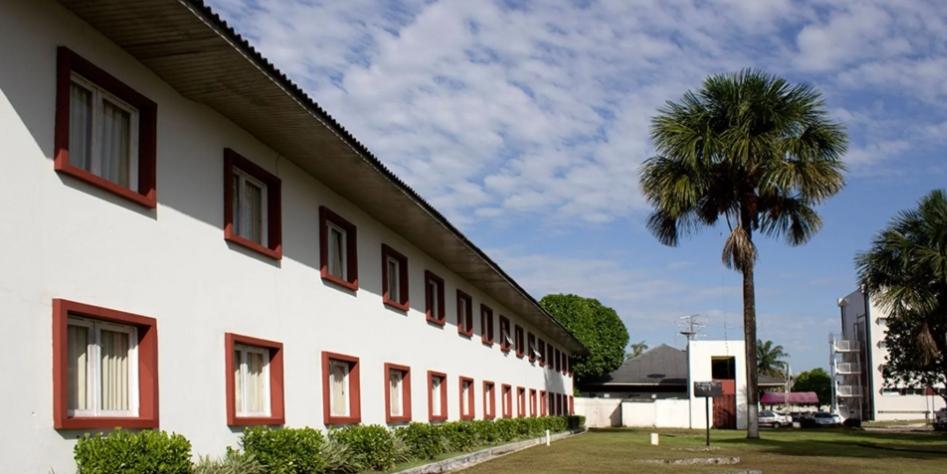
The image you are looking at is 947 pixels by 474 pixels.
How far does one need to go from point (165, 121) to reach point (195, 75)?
0.70 m

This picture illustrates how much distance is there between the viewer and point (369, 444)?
1734 cm

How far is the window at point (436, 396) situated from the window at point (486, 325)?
19.9 feet

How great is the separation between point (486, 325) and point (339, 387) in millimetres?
15501

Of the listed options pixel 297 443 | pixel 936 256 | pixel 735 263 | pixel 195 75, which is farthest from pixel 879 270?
pixel 195 75

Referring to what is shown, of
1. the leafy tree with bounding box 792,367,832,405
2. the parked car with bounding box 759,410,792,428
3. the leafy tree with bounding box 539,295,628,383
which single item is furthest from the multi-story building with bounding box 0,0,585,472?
the leafy tree with bounding box 792,367,832,405

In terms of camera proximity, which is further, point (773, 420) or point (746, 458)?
point (773, 420)

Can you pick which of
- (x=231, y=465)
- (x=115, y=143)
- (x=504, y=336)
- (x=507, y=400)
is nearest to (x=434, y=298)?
(x=504, y=336)

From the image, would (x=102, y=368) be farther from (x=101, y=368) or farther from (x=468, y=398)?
(x=468, y=398)

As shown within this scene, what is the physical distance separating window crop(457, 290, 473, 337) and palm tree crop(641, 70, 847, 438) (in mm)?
7232

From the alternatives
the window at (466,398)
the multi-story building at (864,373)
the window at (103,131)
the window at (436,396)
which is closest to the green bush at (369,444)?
the window at (436,396)

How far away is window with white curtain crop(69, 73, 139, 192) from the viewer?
10469 millimetres

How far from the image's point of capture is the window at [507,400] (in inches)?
1399

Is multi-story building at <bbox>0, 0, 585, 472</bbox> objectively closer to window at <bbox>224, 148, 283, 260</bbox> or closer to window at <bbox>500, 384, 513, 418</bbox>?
window at <bbox>224, 148, 283, 260</bbox>

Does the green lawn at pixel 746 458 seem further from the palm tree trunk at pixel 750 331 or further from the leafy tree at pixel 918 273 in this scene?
the leafy tree at pixel 918 273
